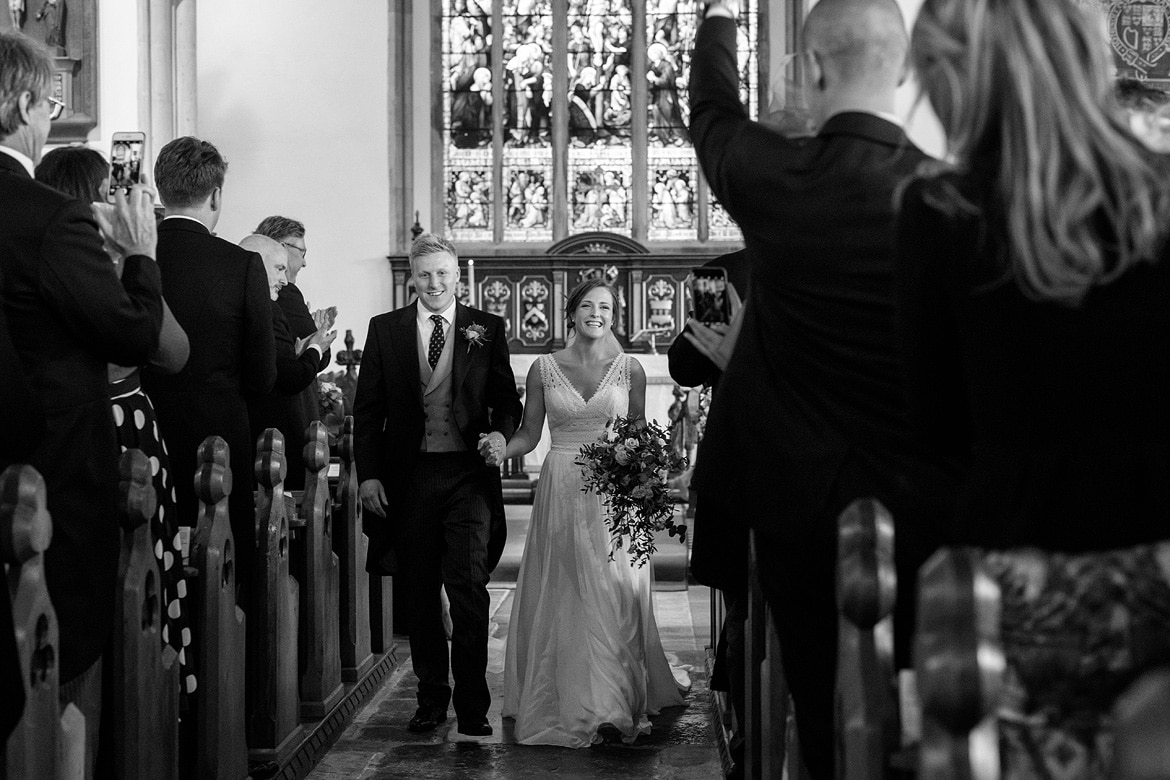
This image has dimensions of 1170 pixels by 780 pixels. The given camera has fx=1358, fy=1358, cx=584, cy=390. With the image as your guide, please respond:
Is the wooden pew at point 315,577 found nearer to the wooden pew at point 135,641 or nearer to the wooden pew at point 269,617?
the wooden pew at point 269,617

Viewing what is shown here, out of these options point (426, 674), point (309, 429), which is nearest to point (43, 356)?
point (309, 429)

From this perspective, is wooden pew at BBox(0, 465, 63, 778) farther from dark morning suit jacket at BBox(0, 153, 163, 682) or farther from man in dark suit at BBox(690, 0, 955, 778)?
man in dark suit at BBox(690, 0, 955, 778)

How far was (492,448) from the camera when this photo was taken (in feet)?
15.8

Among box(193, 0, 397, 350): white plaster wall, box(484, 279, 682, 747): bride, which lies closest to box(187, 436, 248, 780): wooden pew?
box(484, 279, 682, 747): bride

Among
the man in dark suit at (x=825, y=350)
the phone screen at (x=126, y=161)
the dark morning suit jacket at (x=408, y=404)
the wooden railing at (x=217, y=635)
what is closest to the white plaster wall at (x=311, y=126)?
the wooden railing at (x=217, y=635)

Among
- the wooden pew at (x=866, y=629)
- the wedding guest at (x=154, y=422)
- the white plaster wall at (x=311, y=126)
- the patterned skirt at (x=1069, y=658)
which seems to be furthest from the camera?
the white plaster wall at (x=311, y=126)

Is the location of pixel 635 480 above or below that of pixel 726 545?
above

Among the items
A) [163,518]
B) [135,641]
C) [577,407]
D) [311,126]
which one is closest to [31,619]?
[135,641]

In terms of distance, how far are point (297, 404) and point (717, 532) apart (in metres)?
2.52

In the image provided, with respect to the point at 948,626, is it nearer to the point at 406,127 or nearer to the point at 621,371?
the point at 621,371

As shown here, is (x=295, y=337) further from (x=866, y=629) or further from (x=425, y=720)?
(x=866, y=629)

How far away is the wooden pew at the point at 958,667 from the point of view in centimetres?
114

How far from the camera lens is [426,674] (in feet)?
16.3

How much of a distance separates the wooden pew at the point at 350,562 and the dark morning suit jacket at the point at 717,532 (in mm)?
2125
